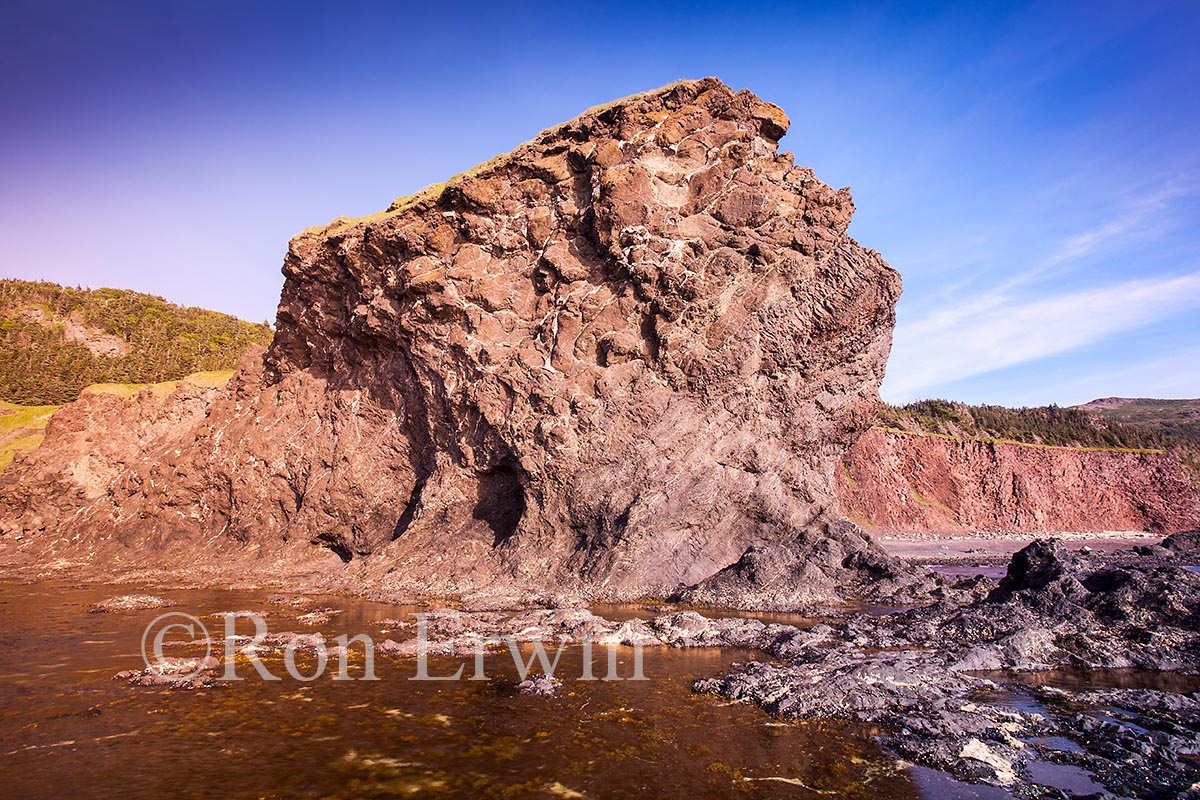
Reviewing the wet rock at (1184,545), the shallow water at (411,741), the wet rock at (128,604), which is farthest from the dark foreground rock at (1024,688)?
the wet rock at (1184,545)

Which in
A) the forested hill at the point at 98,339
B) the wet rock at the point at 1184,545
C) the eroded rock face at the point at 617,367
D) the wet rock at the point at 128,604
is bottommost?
the wet rock at the point at 128,604

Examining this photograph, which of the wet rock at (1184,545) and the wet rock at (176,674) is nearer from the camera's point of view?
the wet rock at (176,674)

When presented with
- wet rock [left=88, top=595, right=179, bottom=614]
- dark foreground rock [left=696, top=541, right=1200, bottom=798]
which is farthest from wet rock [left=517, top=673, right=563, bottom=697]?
wet rock [left=88, top=595, right=179, bottom=614]

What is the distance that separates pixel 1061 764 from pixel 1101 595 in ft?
24.7

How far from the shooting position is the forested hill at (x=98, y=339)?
44375 mm

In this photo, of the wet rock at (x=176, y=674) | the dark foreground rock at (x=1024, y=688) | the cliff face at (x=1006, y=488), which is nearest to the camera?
the dark foreground rock at (x=1024, y=688)

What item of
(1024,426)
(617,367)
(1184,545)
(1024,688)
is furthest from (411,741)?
(1024,426)

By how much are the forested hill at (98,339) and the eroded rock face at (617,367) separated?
33100mm

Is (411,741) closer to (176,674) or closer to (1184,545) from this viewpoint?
(176,674)

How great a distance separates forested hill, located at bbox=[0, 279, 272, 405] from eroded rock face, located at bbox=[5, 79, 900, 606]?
33.1 metres

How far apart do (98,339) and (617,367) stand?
57156 millimetres

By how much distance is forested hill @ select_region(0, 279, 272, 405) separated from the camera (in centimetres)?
4438

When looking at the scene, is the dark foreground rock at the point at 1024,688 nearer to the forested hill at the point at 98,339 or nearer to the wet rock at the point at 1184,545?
the wet rock at the point at 1184,545

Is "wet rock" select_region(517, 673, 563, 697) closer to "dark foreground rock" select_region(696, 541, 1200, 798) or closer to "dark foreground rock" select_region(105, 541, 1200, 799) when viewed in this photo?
"dark foreground rock" select_region(105, 541, 1200, 799)
